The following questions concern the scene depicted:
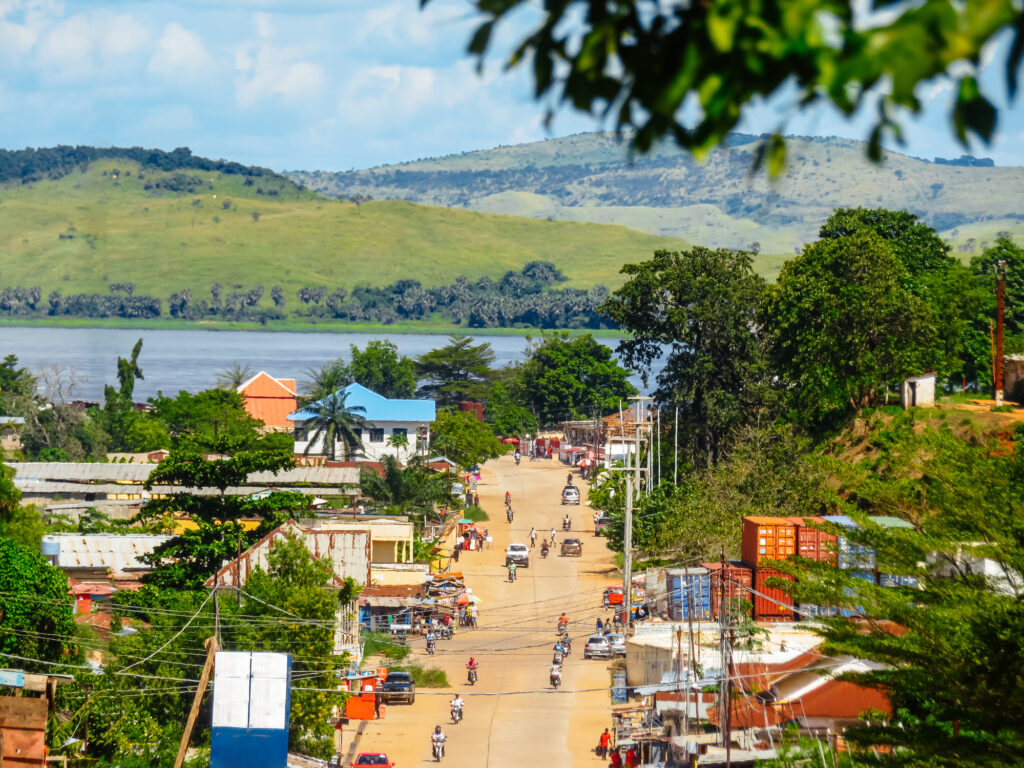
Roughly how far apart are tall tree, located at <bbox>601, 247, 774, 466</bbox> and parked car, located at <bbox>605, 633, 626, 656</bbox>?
22297 mm

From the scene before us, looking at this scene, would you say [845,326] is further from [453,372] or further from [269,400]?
[453,372]

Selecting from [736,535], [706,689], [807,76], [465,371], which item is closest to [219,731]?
[706,689]

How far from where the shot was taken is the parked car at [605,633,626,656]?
4138cm

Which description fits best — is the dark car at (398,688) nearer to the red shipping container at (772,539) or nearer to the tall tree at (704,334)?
the red shipping container at (772,539)

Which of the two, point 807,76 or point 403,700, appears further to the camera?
point 403,700

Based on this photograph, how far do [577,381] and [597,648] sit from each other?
216ft

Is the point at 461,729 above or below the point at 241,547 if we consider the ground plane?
below

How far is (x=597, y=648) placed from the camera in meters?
41.2

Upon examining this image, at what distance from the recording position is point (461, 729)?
111 feet

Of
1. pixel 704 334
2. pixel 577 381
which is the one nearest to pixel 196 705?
pixel 704 334

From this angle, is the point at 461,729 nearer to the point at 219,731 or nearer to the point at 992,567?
the point at 219,731

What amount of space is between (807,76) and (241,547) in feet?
108

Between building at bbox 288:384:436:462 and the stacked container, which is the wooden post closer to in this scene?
the stacked container

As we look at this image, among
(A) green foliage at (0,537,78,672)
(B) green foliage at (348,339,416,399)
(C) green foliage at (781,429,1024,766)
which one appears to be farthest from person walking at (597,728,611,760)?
(B) green foliage at (348,339,416,399)
